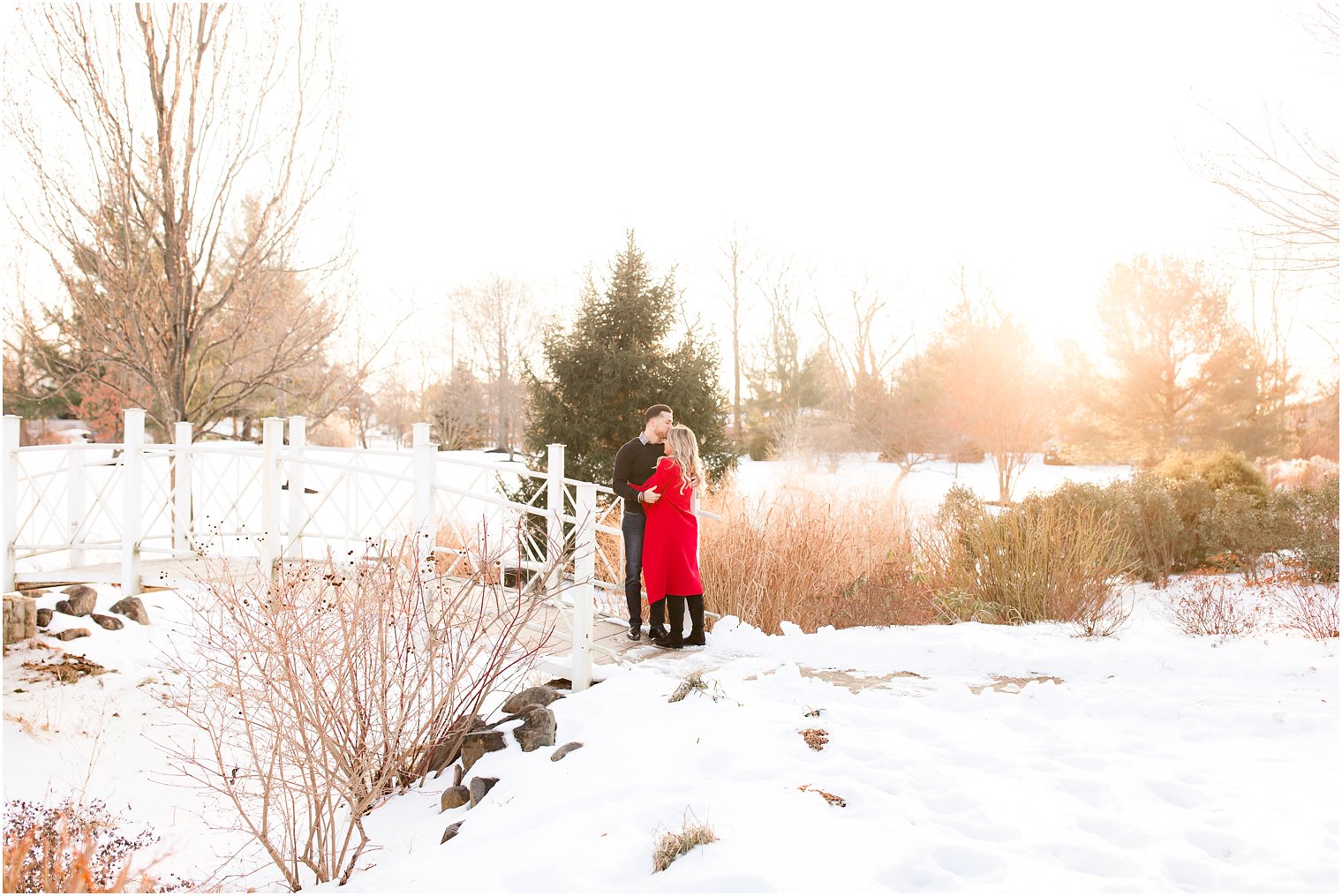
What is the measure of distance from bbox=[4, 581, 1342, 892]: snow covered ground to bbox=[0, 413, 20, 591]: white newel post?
2587mm

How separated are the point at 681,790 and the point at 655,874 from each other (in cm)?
59

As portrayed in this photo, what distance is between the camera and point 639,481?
18.1 feet

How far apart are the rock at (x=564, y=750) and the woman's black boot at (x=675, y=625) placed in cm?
152

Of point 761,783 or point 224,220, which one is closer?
point 761,783

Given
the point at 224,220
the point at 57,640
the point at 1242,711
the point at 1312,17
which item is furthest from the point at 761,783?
the point at 1312,17

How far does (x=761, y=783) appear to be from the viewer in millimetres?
3379

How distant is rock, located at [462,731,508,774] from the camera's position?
4.31 m


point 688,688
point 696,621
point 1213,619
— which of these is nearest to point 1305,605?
point 1213,619

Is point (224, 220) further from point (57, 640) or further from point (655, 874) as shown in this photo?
point (655, 874)

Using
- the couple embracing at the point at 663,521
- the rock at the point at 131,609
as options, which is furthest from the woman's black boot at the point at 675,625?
the rock at the point at 131,609

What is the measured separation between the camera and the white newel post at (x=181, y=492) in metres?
7.59

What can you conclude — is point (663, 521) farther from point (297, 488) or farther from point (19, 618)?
point (19, 618)

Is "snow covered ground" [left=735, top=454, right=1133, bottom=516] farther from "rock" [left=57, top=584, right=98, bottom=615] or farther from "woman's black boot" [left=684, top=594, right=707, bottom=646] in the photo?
"rock" [left=57, top=584, right=98, bottom=615]

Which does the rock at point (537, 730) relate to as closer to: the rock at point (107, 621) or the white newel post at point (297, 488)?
the white newel post at point (297, 488)
